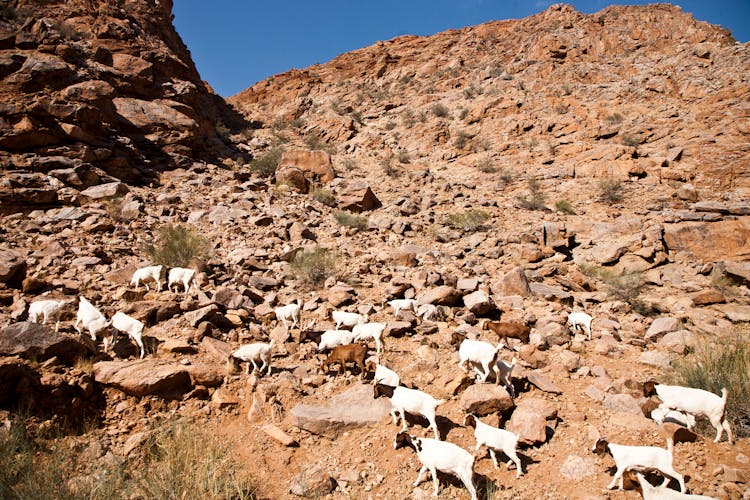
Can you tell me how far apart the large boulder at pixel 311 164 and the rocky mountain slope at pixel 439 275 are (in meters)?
0.25

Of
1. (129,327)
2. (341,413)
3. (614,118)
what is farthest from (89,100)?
(614,118)

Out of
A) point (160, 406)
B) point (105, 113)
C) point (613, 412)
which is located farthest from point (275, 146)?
point (613, 412)

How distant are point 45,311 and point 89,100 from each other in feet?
44.4

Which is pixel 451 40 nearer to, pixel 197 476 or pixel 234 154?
pixel 234 154

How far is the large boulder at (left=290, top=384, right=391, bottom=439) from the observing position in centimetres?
441

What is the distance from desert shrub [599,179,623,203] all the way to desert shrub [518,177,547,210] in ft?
7.21

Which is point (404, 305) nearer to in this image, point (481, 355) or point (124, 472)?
point (481, 355)

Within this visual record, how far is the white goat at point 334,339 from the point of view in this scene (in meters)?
6.03

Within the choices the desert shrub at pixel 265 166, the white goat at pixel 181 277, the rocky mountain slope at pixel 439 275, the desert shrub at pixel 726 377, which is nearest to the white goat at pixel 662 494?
the rocky mountain slope at pixel 439 275

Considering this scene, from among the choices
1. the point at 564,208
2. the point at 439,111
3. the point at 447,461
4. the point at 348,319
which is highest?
the point at 439,111

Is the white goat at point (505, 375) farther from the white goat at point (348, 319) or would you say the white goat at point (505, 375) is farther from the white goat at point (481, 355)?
the white goat at point (348, 319)

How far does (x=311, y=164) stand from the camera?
1803cm

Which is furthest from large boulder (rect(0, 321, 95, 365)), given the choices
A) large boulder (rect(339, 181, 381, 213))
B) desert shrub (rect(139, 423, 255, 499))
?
large boulder (rect(339, 181, 381, 213))

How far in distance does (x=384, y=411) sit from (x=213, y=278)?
5607 mm
